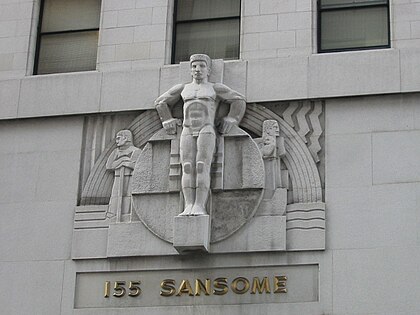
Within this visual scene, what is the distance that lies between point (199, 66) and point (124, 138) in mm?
2242

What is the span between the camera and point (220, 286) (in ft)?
76.5

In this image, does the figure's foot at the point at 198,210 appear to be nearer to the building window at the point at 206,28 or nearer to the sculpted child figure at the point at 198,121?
the sculpted child figure at the point at 198,121

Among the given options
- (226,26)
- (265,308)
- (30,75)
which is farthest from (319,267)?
(30,75)

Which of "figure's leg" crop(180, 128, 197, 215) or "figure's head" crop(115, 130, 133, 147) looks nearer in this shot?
"figure's leg" crop(180, 128, 197, 215)

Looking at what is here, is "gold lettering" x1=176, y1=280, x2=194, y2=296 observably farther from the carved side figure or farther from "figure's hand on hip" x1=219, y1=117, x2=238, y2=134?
"figure's hand on hip" x1=219, y1=117, x2=238, y2=134

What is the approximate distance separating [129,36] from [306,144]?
495 cm

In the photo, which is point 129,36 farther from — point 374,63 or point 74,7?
point 374,63

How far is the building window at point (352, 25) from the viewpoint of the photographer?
25.0 meters

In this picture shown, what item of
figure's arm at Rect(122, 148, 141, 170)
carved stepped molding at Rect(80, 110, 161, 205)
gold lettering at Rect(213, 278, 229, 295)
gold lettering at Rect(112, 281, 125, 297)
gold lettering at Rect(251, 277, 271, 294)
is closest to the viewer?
gold lettering at Rect(251, 277, 271, 294)

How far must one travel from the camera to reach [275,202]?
77.3 ft

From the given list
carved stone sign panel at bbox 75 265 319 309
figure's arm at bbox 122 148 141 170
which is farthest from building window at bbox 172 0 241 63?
carved stone sign panel at bbox 75 265 319 309

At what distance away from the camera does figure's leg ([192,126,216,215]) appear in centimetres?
2358

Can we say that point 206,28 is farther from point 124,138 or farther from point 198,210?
point 198,210

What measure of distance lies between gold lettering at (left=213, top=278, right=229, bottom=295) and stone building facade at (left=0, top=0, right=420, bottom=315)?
171 mm
